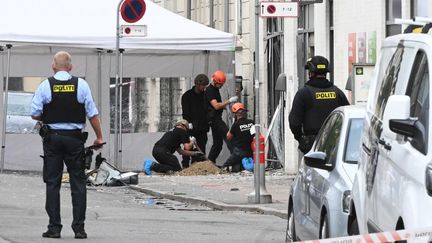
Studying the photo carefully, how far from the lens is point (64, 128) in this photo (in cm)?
1208

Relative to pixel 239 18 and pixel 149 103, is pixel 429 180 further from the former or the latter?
pixel 239 18

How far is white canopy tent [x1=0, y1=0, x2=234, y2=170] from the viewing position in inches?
974

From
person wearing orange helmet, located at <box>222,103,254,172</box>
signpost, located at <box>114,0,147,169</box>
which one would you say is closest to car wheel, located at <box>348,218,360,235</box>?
signpost, located at <box>114,0,147,169</box>

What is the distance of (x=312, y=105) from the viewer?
13375 mm

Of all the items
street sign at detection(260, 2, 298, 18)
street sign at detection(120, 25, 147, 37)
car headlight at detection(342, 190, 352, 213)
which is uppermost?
street sign at detection(120, 25, 147, 37)

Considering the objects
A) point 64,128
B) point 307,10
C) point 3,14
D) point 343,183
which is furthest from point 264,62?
point 343,183

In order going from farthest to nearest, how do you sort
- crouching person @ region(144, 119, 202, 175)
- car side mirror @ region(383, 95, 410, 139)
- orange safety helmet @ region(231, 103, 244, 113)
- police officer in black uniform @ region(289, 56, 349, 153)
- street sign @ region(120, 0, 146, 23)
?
orange safety helmet @ region(231, 103, 244, 113) → crouching person @ region(144, 119, 202, 175) → street sign @ region(120, 0, 146, 23) → police officer in black uniform @ region(289, 56, 349, 153) → car side mirror @ region(383, 95, 410, 139)

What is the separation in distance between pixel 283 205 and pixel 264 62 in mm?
11269

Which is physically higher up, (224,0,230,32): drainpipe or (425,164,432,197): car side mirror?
(224,0,230,32): drainpipe

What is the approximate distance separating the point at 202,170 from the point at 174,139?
0.81 meters

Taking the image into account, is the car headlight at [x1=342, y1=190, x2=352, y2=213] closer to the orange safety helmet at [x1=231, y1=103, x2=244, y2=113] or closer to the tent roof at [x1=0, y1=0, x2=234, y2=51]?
the orange safety helmet at [x1=231, y1=103, x2=244, y2=113]

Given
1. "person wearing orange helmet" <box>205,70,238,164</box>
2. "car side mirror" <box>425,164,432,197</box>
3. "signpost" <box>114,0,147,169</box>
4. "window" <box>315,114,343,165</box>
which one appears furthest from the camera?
"person wearing orange helmet" <box>205,70,238,164</box>

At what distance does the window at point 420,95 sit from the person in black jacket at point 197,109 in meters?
19.0

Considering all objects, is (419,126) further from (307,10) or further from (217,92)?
(217,92)
